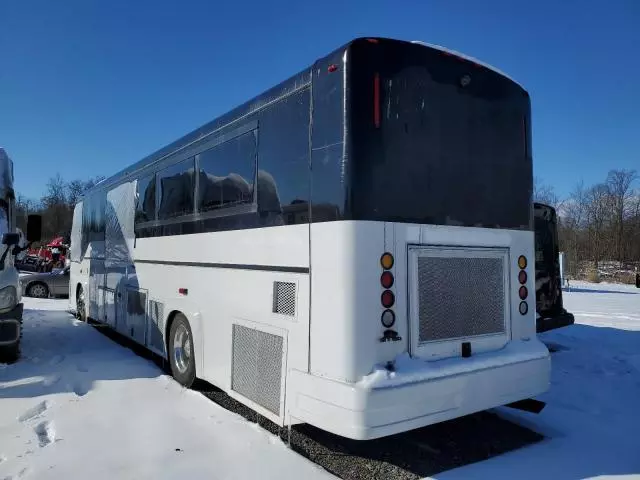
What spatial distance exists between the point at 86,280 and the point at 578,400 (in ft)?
29.8

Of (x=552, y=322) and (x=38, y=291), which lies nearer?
(x=552, y=322)

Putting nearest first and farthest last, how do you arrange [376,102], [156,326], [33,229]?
1. [376,102]
2. [156,326]
3. [33,229]

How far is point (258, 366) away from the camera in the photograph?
420 cm

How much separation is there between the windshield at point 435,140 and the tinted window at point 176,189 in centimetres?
272

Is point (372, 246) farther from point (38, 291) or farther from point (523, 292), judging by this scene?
point (38, 291)

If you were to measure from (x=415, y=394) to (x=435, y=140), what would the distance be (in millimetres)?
1905

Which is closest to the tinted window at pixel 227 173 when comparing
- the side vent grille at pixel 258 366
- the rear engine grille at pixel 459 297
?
the side vent grille at pixel 258 366

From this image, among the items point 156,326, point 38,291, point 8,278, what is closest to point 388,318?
point 156,326

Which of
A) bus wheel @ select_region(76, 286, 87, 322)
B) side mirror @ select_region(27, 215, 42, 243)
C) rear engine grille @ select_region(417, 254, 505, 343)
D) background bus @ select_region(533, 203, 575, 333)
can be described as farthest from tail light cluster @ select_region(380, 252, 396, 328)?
bus wheel @ select_region(76, 286, 87, 322)

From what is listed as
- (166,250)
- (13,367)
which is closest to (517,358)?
(166,250)

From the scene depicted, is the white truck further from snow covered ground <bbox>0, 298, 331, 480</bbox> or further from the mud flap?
the mud flap

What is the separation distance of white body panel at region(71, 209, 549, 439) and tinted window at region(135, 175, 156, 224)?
7.07 feet

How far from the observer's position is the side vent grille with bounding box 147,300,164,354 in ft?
20.7

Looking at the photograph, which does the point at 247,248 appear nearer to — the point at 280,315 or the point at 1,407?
the point at 280,315
